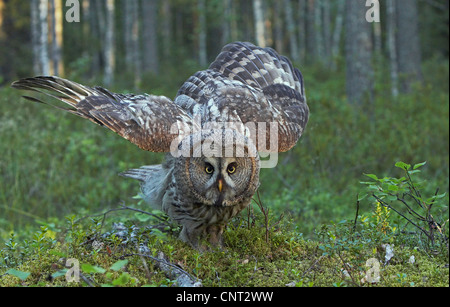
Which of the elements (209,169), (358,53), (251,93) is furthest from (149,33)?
(209,169)

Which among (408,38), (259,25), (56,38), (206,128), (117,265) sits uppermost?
(259,25)

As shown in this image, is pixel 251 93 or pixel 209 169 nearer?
pixel 209 169

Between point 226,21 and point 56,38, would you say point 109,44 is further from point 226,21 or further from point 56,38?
point 226,21

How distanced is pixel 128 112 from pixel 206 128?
0.95m

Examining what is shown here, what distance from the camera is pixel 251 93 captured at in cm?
576

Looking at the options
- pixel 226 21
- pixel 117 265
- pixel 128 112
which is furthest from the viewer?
pixel 226 21

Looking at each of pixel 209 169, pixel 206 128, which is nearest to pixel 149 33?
pixel 206 128

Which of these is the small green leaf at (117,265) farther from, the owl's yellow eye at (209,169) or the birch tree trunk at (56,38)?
the birch tree trunk at (56,38)

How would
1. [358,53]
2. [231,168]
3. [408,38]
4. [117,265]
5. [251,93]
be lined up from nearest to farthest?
[117,265], [231,168], [251,93], [358,53], [408,38]

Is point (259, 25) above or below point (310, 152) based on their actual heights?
above

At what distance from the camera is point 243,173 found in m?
4.35

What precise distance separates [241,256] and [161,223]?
1246mm
